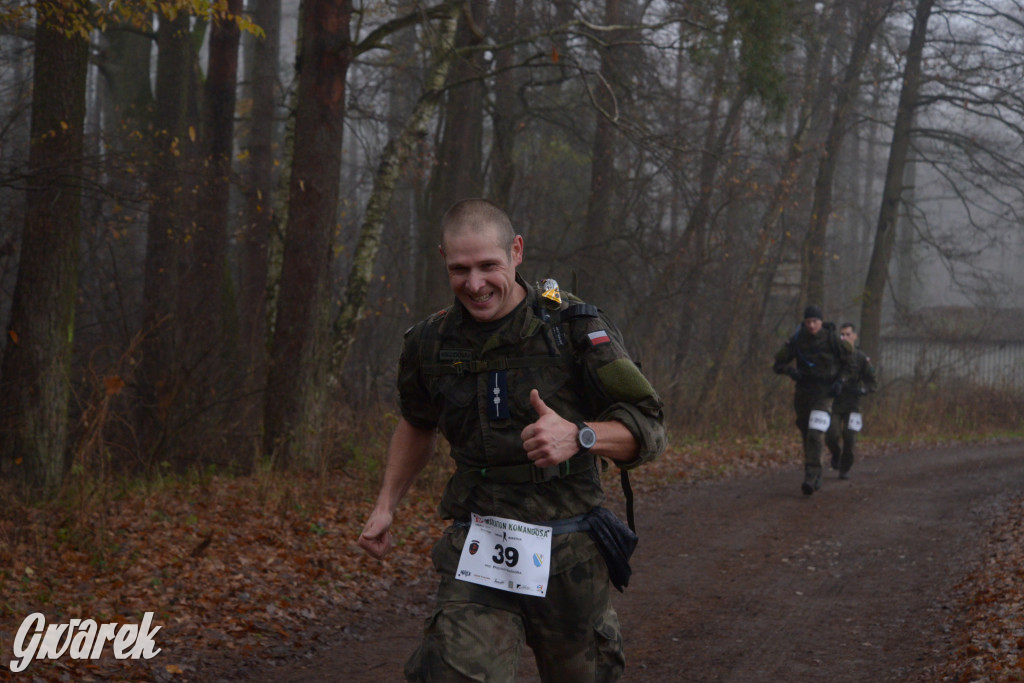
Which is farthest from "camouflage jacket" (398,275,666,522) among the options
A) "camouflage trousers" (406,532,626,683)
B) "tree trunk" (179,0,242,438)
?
"tree trunk" (179,0,242,438)

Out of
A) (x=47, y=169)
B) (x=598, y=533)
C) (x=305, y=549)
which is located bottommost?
(x=305, y=549)

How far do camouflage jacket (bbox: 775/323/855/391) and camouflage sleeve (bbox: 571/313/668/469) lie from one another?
8.97 m

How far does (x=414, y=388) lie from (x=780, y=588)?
5320 millimetres

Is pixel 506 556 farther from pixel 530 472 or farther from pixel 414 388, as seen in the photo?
pixel 414 388

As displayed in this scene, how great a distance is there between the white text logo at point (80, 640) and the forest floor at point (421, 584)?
0.23ft

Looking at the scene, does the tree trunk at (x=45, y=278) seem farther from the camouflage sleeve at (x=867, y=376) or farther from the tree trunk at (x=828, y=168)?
the tree trunk at (x=828, y=168)

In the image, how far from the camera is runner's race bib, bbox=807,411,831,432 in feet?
38.6

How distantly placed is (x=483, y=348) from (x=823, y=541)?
7.20m

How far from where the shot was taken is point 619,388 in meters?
3.24

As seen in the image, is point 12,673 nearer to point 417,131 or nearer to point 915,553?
point 915,553

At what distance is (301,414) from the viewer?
12109 millimetres

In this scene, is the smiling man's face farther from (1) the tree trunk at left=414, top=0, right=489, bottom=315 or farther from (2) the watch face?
(1) the tree trunk at left=414, top=0, right=489, bottom=315

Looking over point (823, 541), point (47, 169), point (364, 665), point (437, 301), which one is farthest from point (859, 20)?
point (364, 665)

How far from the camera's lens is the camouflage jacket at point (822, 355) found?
1188 centimetres
